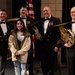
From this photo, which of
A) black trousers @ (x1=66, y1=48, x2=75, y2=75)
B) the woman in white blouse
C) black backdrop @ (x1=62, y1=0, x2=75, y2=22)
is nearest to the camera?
black trousers @ (x1=66, y1=48, x2=75, y2=75)

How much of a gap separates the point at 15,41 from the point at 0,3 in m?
3.52

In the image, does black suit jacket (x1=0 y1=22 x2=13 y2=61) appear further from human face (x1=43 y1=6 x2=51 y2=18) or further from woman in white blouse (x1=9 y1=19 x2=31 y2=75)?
human face (x1=43 y1=6 x2=51 y2=18)

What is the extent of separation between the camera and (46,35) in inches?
272

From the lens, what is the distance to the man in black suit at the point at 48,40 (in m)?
6.89

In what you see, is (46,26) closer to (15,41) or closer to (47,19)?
(47,19)

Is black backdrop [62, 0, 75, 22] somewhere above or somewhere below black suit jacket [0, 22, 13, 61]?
above

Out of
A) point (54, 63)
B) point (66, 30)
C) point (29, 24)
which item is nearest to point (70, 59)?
point (66, 30)

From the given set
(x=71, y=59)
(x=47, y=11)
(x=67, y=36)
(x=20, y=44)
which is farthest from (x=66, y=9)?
(x=71, y=59)

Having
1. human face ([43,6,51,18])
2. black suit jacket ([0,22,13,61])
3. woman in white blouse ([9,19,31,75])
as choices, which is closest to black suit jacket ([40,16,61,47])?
human face ([43,6,51,18])

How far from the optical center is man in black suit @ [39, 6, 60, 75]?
6895 mm

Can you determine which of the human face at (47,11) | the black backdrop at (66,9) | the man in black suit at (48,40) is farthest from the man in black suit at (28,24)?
the black backdrop at (66,9)

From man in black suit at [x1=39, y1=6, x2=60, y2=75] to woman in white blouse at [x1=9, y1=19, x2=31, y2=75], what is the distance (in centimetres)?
54

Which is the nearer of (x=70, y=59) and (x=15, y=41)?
(x=70, y=59)

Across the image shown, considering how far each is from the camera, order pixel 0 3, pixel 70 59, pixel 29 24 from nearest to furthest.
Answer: pixel 70 59, pixel 29 24, pixel 0 3
